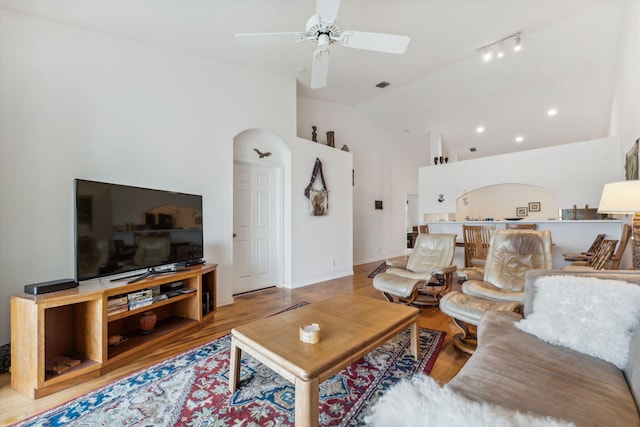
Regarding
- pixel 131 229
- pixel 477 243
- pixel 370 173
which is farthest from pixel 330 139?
pixel 131 229

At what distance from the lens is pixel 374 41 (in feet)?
7.50

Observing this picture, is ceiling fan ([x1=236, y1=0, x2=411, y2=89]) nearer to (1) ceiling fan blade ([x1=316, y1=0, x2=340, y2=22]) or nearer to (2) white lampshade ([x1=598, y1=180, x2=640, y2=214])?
(1) ceiling fan blade ([x1=316, y1=0, x2=340, y2=22])

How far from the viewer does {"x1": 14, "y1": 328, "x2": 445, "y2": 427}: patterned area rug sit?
151 centimetres

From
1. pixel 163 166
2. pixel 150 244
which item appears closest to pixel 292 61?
pixel 163 166

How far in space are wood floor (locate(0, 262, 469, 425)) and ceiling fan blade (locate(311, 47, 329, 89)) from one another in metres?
2.60

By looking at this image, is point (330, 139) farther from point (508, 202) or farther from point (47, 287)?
point (508, 202)

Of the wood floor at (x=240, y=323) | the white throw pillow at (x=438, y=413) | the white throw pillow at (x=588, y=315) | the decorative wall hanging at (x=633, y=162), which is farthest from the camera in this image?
the decorative wall hanging at (x=633, y=162)

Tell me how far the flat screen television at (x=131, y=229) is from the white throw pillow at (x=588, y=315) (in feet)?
9.30

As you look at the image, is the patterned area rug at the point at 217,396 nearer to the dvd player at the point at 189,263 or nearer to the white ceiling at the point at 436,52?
the dvd player at the point at 189,263

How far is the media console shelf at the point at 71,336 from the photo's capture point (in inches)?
67.6

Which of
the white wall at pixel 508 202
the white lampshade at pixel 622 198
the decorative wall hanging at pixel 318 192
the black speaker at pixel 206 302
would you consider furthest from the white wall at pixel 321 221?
the white wall at pixel 508 202

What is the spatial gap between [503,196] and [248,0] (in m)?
9.52

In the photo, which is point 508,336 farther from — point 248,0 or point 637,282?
point 248,0

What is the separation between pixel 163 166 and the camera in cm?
308
